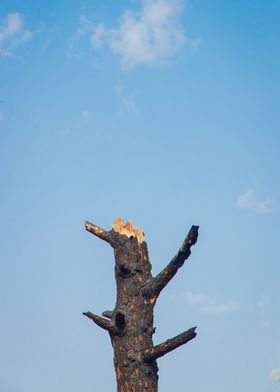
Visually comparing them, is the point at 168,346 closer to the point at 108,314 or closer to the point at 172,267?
the point at 172,267

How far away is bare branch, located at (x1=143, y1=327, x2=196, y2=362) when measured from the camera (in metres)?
6.16

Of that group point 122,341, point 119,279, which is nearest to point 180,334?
point 122,341

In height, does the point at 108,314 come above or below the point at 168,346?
above

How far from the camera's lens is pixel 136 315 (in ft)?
22.7

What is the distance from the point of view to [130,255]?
739 centimetres

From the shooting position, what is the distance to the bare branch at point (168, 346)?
616 cm

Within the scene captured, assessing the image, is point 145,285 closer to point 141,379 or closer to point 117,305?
point 117,305

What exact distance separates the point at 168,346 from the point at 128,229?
1.97 m

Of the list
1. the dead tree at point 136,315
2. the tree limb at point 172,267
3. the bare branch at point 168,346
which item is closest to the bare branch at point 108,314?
the dead tree at point 136,315

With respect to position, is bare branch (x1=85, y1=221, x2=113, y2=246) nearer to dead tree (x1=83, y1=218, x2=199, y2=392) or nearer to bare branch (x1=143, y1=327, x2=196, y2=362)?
dead tree (x1=83, y1=218, x2=199, y2=392)

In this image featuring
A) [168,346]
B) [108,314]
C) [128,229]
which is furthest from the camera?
[128,229]

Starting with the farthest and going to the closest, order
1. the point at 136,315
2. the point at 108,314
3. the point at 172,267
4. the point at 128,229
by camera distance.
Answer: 1. the point at 128,229
2. the point at 108,314
3. the point at 136,315
4. the point at 172,267

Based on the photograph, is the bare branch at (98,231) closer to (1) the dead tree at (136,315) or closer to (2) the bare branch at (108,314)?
(1) the dead tree at (136,315)

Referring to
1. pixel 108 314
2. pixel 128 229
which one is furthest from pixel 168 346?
pixel 128 229
